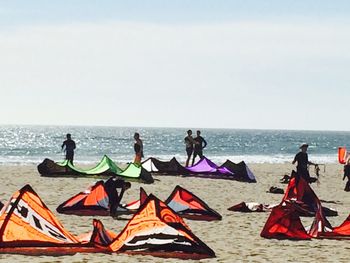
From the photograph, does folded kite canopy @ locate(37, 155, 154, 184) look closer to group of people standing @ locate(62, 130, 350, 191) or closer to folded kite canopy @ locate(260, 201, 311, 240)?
group of people standing @ locate(62, 130, 350, 191)

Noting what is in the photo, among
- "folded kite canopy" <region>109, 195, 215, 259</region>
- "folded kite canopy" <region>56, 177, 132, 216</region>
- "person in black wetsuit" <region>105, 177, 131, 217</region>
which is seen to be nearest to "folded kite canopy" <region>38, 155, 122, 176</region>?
"folded kite canopy" <region>56, 177, 132, 216</region>

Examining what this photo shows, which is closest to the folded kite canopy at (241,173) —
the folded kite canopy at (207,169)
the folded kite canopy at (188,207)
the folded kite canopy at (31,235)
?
the folded kite canopy at (207,169)

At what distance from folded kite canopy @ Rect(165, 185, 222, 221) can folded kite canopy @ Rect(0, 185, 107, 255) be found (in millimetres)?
4342

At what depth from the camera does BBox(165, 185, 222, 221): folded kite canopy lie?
14359 mm

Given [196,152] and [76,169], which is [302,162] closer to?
[76,169]

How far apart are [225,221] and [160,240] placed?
4.47 meters

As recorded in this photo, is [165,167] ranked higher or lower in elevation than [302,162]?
lower

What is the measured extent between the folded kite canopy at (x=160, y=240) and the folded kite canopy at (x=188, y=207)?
4.16 metres

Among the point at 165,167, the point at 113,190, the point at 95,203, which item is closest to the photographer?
the point at 113,190

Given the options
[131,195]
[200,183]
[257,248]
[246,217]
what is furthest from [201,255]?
[200,183]

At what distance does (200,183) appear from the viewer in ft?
77.2

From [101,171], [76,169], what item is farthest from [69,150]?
[101,171]

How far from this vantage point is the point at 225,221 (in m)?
14.3

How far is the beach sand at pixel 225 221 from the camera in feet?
33.8
